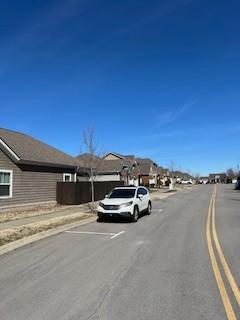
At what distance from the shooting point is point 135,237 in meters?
13.7

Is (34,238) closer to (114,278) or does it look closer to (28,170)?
(114,278)

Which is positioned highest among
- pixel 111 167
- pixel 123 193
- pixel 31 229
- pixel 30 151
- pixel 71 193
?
pixel 111 167

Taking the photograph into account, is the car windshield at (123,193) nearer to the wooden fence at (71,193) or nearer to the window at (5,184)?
the window at (5,184)

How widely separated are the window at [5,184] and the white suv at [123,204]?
630cm

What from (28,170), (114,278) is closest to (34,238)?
(114,278)

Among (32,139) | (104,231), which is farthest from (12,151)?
(104,231)

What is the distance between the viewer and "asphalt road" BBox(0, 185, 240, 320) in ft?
19.6

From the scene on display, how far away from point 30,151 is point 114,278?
64.7 ft

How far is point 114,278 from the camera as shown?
26.0ft

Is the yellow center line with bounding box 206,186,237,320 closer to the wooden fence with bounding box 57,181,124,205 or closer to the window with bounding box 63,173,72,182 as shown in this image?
the wooden fence with bounding box 57,181,124,205

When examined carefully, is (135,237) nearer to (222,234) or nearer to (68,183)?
(222,234)

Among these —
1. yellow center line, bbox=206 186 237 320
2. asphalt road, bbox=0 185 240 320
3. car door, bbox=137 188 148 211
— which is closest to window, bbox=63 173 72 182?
car door, bbox=137 188 148 211

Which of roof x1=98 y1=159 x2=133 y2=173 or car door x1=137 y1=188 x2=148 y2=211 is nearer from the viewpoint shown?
car door x1=137 y1=188 x2=148 y2=211

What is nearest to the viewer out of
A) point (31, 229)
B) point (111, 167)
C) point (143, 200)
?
point (31, 229)
